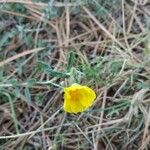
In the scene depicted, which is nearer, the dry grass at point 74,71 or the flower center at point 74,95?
the flower center at point 74,95

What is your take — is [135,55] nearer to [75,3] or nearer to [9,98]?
[75,3]

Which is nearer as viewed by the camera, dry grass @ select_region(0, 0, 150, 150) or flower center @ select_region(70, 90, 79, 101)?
flower center @ select_region(70, 90, 79, 101)

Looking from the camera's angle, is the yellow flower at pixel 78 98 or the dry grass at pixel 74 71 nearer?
the yellow flower at pixel 78 98

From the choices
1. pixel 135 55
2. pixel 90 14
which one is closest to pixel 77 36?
pixel 90 14
